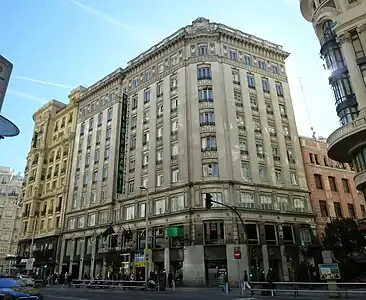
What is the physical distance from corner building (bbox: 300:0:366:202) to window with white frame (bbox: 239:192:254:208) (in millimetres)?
10216

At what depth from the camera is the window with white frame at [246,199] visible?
35375mm

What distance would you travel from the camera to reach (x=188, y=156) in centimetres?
3775

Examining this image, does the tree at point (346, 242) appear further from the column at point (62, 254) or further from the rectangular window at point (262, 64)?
the column at point (62, 254)

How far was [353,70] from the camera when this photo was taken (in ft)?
93.4

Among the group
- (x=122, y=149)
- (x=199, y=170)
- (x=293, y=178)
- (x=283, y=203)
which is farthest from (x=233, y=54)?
(x=283, y=203)

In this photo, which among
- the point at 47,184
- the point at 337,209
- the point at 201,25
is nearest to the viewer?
the point at 337,209

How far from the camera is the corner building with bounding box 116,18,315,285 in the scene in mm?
33844

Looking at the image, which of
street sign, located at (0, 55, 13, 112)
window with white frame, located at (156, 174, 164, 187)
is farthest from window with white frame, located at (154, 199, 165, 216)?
street sign, located at (0, 55, 13, 112)

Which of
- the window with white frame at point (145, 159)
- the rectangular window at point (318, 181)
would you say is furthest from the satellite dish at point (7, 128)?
the rectangular window at point (318, 181)

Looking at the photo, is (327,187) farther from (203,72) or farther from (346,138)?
(203,72)

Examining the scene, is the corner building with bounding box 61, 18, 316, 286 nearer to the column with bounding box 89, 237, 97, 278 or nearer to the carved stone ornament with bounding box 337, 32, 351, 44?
the column with bounding box 89, 237, 97, 278

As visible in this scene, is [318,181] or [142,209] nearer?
[142,209]

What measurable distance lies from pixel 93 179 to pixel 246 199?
25.3 metres

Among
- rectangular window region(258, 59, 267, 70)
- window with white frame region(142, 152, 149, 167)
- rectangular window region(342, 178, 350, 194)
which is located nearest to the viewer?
window with white frame region(142, 152, 149, 167)
